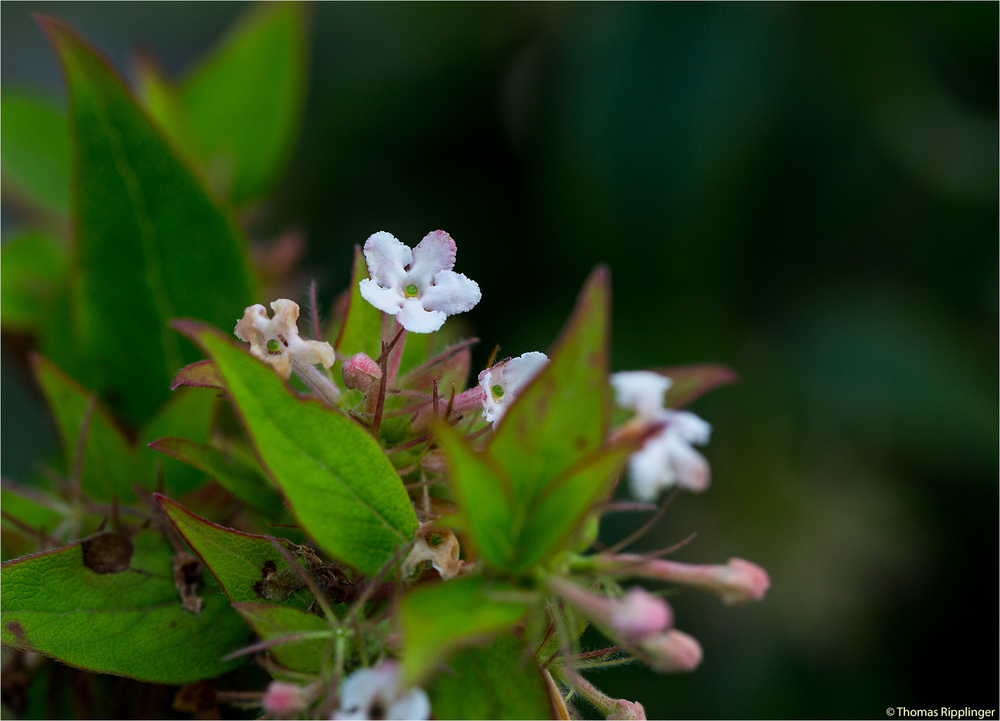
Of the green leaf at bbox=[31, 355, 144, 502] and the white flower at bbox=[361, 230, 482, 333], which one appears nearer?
the white flower at bbox=[361, 230, 482, 333]

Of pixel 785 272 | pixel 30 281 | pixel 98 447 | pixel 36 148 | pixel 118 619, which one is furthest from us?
pixel 785 272

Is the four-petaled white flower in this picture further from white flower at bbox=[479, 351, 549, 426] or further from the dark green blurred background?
the dark green blurred background

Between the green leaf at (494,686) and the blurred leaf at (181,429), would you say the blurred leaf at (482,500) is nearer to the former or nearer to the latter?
the green leaf at (494,686)

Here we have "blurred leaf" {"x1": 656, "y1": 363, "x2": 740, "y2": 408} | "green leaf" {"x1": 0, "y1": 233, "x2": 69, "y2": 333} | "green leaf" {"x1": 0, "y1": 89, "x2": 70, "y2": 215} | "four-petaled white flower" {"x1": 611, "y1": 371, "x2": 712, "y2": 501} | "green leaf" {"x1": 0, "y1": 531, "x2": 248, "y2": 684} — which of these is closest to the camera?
"four-petaled white flower" {"x1": 611, "y1": 371, "x2": 712, "y2": 501}

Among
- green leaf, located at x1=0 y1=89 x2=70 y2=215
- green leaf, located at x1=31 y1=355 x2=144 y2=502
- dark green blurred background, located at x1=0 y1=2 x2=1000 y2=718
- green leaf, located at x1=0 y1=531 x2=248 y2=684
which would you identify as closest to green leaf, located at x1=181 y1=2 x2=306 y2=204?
green leaf, located at x1=0 y1=89 x2=70 y2=215

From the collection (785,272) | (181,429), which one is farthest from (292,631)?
(785,272)

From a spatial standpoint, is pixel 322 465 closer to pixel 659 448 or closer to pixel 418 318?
pixel 418 318

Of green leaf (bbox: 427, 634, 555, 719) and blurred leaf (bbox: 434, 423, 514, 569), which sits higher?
blurred leaf (bbox: 434, 423, 514, 569)

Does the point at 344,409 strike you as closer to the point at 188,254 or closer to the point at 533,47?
the point at 188,254
